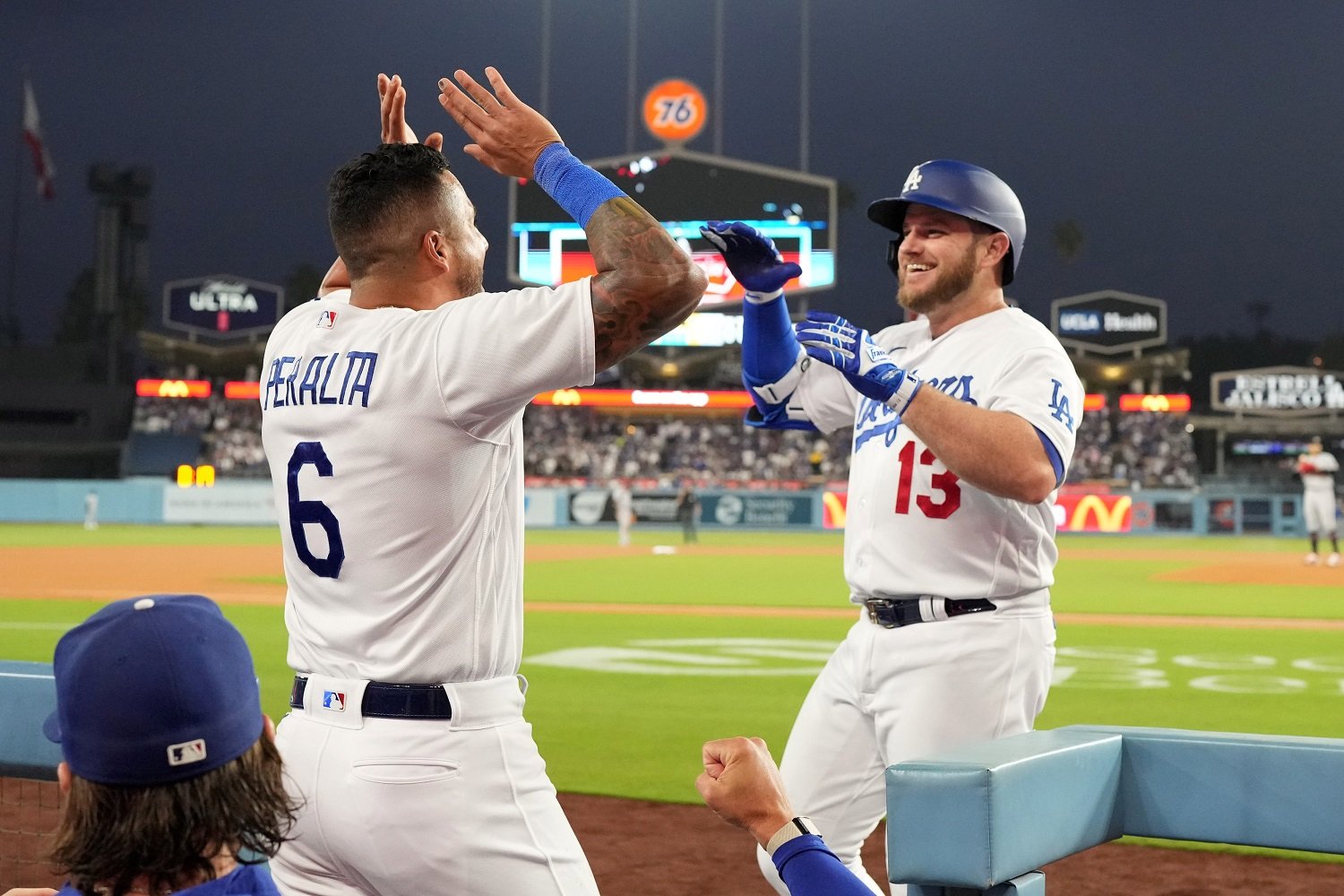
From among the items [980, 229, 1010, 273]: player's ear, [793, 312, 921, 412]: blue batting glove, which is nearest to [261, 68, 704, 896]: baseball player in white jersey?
[793, 312, 921, 412]: blue batting glove

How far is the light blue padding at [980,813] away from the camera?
2748 mm

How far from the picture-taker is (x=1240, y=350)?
3191 inches

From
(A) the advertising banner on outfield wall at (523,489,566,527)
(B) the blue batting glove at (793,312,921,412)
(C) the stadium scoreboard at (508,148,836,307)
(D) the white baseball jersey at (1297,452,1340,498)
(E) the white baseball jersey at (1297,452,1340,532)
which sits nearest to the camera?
(B) the blue batting glove at (793,312,921,412)

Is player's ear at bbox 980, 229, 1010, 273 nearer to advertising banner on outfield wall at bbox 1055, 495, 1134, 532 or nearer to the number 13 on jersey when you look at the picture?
the number 13 on jersey

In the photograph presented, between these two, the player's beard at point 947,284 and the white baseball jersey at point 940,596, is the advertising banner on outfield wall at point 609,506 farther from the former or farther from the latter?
the white baseball jersey at point 940,596

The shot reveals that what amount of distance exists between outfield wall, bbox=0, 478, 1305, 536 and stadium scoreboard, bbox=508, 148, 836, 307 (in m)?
6.69

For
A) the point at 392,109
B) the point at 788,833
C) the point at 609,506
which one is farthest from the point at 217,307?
the point at 788,833

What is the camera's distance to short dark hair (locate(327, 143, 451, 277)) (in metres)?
2.99

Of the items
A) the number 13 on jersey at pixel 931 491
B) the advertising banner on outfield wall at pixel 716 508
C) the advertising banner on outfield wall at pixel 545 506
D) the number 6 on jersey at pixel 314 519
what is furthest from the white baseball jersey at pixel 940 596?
the advertising banner on outfield wall at pixel 545 506

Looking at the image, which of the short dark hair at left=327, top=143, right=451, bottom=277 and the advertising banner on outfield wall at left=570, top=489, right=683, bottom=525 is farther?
the advertising banner on outfield wall at left=570, top=489, right=683, bottom=525

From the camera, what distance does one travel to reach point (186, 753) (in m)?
1.80

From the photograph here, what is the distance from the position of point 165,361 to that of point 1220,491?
144ft

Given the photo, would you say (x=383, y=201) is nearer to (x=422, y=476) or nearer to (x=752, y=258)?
(x=422, y=476)

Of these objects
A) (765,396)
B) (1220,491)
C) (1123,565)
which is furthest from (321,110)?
(765,396)
